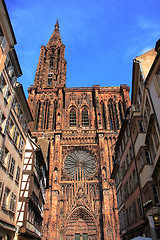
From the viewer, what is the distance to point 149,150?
14.4 m

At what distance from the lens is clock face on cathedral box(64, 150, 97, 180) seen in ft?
119

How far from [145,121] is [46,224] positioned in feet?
74.5

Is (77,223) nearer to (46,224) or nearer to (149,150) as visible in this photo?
(46,224)

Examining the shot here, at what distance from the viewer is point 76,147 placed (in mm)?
38531

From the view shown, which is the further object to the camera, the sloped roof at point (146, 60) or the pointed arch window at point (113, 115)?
the pointed arch window at point (113, 115)

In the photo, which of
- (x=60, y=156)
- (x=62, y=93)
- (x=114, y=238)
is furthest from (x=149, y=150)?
(x=62, y=93)

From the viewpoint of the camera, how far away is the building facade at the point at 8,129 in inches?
502

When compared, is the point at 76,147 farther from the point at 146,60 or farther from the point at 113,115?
the point at 146,60

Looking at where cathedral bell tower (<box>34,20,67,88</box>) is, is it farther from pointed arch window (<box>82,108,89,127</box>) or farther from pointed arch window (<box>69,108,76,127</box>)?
pointed arch window (<box>82,108,89,127</box>)

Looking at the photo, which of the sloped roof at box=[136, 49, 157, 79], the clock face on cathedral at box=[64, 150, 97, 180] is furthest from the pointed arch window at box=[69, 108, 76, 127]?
the sloped roof at box=[136, 49, 157, 79]

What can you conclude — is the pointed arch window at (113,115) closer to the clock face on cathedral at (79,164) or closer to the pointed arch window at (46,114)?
the clock face on cathedral at (79,164)

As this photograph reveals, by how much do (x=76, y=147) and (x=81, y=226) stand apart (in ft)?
40.3

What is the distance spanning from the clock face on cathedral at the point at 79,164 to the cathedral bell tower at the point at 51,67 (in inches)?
604

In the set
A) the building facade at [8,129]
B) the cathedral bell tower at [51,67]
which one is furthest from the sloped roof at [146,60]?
the cathedral bell tower at [51,67]
